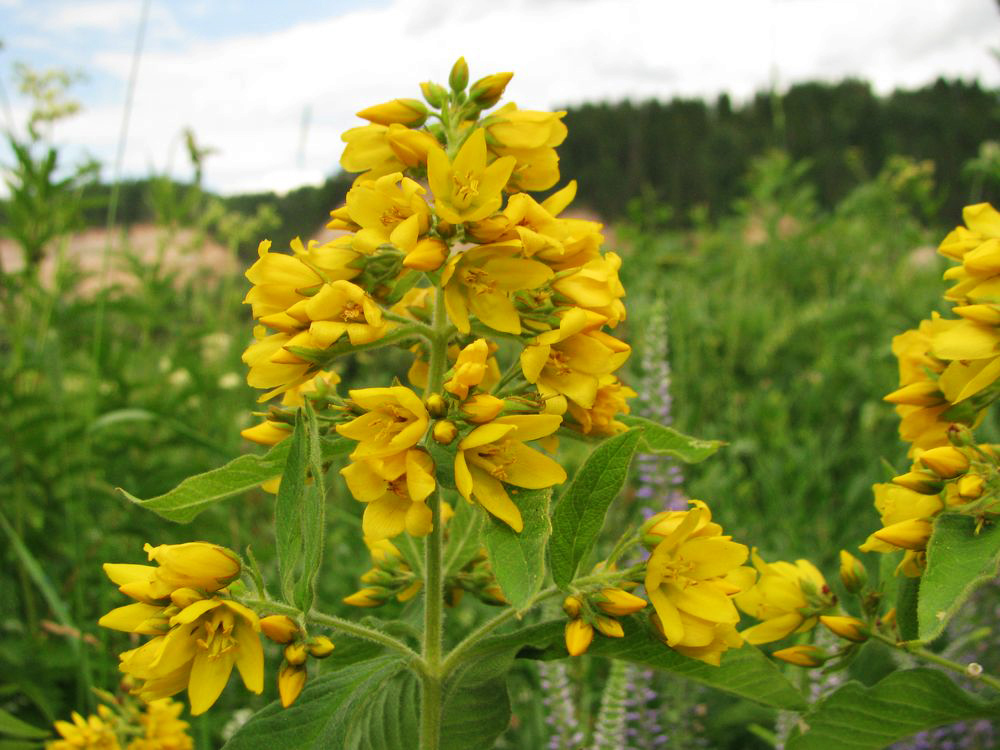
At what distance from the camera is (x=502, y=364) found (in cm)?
377

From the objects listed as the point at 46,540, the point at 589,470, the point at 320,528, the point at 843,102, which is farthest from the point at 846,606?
the point at 843,102

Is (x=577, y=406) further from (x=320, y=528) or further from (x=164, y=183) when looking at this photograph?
(x=164, y=183)

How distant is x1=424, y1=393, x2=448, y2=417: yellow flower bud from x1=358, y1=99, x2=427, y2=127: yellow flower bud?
44 centimetres

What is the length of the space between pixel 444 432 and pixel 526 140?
1.50 feet

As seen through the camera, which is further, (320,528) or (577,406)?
(577,406)

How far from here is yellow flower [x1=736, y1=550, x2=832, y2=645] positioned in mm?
1407

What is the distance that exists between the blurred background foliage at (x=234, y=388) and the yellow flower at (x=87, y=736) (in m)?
0.09

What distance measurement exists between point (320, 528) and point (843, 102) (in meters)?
15.3

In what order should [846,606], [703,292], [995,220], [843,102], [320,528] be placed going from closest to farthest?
[320,528] → [995,220] → [846,606] → [703,292] → [843,102]

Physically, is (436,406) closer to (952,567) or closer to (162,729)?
(952,567)

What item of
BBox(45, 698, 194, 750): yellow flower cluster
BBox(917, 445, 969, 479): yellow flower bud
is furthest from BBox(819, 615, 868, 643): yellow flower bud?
BBox(45, 698, 194, 750): yellow flower cluster

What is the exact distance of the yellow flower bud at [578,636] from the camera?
3.65 feet

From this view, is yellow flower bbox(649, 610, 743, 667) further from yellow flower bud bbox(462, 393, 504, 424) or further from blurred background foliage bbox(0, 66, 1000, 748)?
blurred background foliage bbox(0, 66, 1000, 748)

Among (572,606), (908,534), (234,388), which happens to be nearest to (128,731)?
(572,606)
